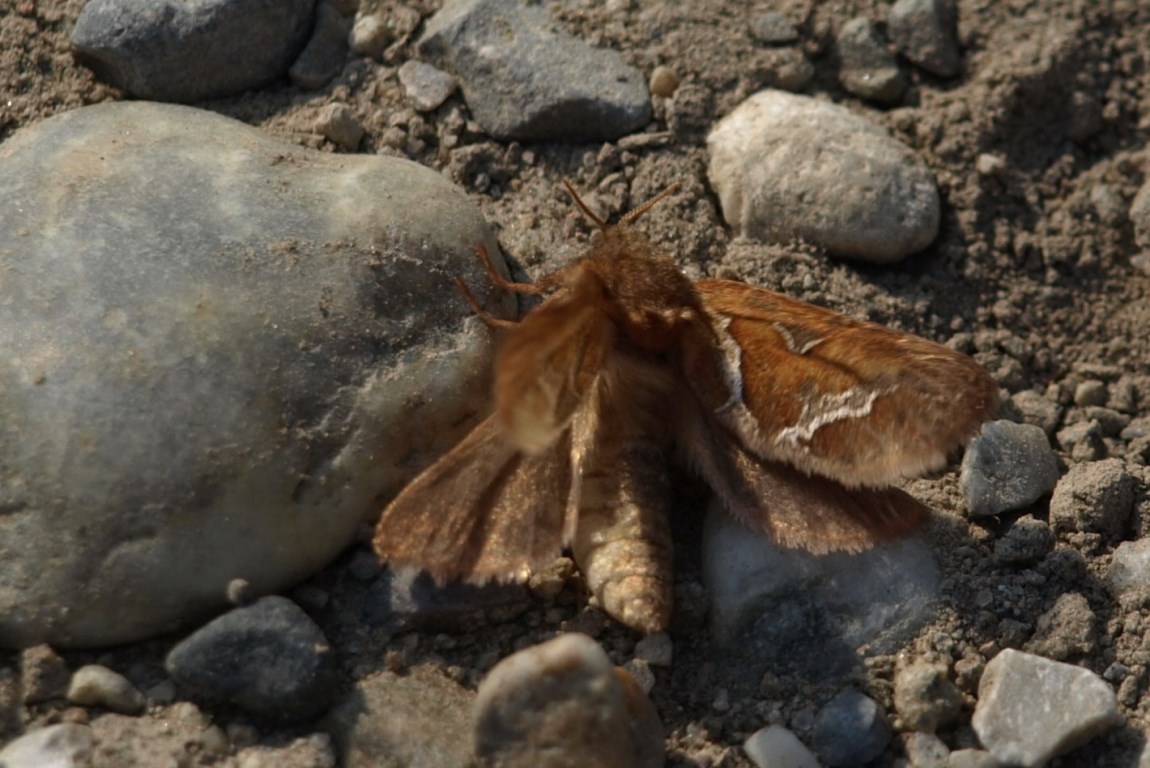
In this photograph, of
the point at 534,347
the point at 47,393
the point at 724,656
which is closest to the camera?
the point at 534,347

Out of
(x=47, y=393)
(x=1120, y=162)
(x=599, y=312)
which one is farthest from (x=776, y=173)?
(x=47, y=393)

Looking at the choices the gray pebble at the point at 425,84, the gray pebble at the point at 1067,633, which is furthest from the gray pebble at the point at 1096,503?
the gray pebble at the point at 425,84

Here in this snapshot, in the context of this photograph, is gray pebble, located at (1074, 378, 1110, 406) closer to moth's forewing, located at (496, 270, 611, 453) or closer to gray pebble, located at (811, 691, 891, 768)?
gray pebble, located at (811, 691, 891, 768)

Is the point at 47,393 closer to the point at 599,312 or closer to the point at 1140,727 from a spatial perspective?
the point at 599,312

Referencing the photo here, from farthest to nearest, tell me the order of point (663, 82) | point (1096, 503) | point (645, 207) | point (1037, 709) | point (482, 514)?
point (663, 82), point (645, 207), point (1096, 503), point (482, 514), point (1037, 709)

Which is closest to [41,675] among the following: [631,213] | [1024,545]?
[631,213]

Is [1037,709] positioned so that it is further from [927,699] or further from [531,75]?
[531,75]
